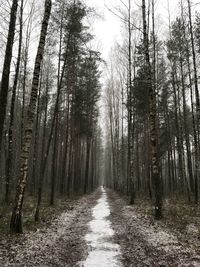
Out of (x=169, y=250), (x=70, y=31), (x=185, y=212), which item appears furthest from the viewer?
(x=70, y=31)

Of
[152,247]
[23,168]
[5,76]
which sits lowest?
[152,247]

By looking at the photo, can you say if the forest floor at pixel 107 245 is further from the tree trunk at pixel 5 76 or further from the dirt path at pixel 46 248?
the tree trunk at pixel 5 76

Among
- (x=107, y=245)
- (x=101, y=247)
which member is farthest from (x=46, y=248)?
(x=107, y=245)

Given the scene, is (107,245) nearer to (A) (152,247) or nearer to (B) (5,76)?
(A) (152,247)

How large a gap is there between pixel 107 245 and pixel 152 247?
1.28 meters

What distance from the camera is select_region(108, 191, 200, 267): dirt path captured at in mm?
6273

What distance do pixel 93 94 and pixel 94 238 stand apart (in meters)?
19.7

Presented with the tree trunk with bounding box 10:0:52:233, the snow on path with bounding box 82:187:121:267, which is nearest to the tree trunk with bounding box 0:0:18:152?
the tree trunk with bounding box 10:0:52:233

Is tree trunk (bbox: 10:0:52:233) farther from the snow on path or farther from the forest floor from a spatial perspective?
the snow on path

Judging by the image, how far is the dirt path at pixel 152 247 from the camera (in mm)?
6273

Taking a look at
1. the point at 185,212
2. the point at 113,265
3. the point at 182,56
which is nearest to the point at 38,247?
the point at 113,265

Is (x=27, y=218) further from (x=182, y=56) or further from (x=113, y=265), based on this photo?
(x=182, y=56)

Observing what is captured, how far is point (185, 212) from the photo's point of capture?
13.4m

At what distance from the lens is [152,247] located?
7.49 metres
